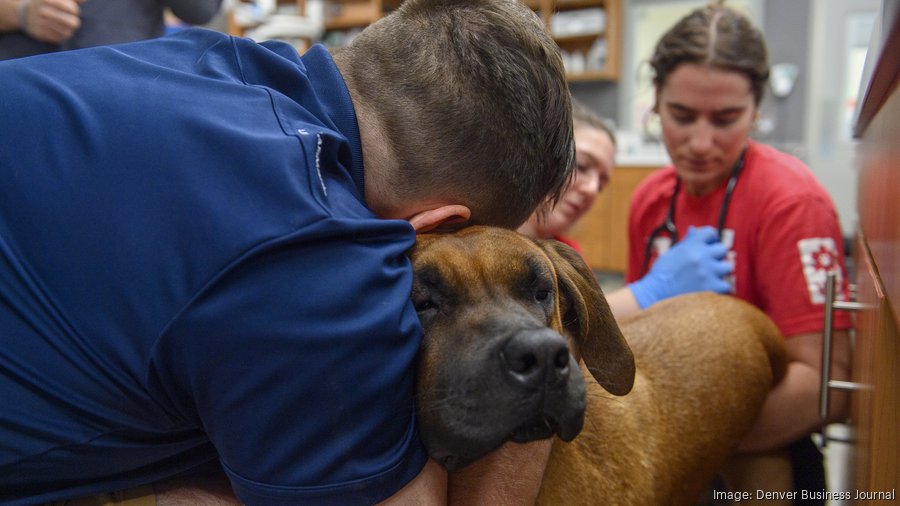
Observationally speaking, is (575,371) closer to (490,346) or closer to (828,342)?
(490,346)

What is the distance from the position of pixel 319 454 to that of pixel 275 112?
483 mm

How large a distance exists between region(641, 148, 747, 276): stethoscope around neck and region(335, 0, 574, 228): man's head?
4.50 feet

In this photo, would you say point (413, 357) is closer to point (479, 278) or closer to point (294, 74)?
point (479, 278)

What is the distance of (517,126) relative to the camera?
4.20 feet

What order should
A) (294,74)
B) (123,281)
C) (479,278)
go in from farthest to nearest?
1. (479,278)
2. (294,74)
3. (123,281)

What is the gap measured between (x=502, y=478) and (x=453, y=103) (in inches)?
26.9

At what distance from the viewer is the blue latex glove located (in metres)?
2.36

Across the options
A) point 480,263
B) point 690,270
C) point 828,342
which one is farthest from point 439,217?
point 690,270

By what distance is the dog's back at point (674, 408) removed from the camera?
1.71 metres

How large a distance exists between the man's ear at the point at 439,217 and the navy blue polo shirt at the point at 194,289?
8.6 inches

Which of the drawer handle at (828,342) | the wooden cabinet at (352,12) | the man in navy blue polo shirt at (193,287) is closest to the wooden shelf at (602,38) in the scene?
the wooden cabinet at (352,12)

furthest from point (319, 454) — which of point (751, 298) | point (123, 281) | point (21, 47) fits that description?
point (751, 298)

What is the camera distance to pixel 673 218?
9.17 ft

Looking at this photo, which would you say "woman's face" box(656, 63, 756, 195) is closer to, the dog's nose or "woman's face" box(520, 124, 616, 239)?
"woman's face" box(520, 124, 616, 239)
